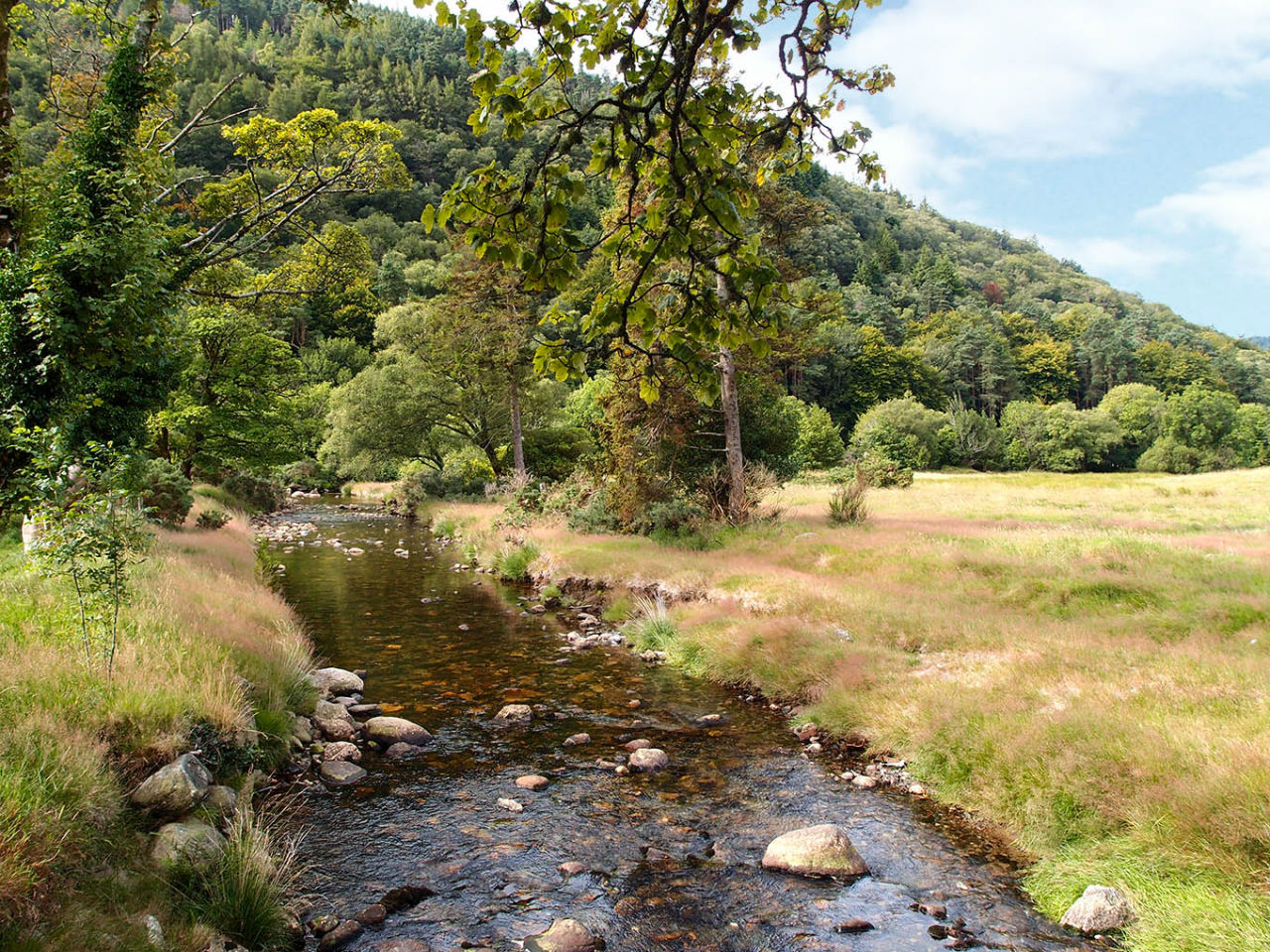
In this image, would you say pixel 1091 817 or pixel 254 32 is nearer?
pixel 1091 817

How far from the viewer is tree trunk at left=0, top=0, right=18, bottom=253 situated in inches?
341

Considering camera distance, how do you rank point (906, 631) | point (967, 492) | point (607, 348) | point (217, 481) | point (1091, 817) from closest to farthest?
point (607, 348) → point (1091, 817) → point (906, 631) → point (217, 481) → point (967, 492)

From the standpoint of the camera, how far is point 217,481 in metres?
36.3

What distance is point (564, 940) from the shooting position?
4812 millimetres

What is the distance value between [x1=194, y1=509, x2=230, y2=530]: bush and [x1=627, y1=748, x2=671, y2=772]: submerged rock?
61.1 feet

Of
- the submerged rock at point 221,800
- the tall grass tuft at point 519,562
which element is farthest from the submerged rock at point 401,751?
the tall grass tuft at point 519,562

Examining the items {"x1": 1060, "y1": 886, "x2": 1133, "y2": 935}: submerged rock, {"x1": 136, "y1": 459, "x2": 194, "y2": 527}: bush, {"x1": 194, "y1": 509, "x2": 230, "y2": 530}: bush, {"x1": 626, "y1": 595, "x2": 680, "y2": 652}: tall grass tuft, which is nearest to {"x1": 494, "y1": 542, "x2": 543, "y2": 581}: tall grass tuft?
{"x1": 626, "y1": 595, "x2": 680, "y2": 652}: tall grass tuft

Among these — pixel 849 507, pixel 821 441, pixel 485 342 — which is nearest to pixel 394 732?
pixel 849 507

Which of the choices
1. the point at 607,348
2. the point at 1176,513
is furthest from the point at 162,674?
the point at 1176,513

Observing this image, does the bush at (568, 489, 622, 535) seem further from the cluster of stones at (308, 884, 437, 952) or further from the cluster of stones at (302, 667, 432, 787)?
the cluster of stones at (308, 884, 437, 952)

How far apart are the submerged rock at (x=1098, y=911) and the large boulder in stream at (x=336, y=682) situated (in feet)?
30.4

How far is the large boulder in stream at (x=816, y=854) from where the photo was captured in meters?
5.80

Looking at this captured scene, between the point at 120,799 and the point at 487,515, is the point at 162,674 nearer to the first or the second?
the point at 120,799

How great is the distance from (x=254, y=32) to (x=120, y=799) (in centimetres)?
21732
